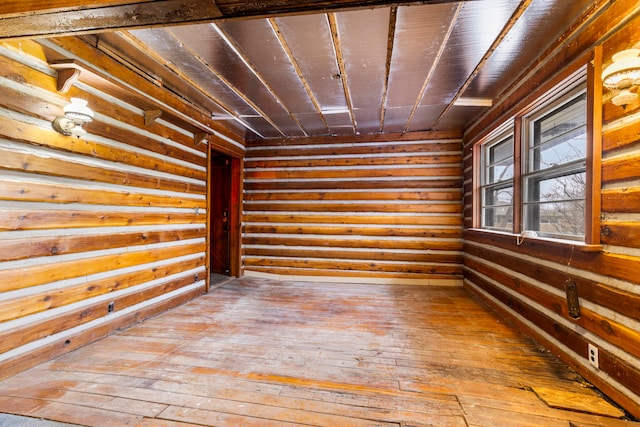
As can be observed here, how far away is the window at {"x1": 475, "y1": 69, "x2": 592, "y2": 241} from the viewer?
91.8 inches

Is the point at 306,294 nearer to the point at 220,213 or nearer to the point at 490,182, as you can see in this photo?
the point at 220,213

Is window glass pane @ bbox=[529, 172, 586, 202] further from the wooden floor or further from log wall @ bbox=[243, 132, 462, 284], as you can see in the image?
log wall @ bbox=[243, 132, 462, 284]

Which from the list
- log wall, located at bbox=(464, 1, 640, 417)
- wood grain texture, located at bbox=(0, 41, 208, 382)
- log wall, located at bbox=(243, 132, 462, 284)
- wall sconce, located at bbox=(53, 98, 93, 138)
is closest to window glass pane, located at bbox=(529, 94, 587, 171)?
log wall, located at bbox=(464, 1, 640, 417)

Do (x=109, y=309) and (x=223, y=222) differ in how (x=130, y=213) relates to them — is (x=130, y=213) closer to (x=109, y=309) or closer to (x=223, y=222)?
(x=109, y=309)

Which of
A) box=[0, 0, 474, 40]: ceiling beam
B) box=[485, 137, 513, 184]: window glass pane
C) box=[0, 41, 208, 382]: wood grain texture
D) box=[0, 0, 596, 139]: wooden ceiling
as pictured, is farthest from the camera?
box=[485, 137, 513, 184]: window glass pane

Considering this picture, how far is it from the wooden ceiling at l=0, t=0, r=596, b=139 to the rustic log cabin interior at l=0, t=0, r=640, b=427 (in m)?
0.02

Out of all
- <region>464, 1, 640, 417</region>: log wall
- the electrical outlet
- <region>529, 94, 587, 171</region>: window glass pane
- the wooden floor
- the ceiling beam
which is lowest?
the wooden floor

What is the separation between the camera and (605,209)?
194cm

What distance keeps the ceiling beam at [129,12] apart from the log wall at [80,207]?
2.47 ft

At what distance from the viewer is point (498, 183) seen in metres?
3.84

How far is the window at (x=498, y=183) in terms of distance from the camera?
364 cm

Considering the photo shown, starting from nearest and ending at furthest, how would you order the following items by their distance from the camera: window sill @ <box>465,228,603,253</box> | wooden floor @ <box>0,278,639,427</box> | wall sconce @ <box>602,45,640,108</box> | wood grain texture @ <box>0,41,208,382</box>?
wall sconce @ <box>602,45,640,108</box> → wooden floor @ <box>0,278,639,427</box> → window sill @ <box>465,228,603,253</box> → wood grain texture @ <box>0,41,208,382</box>

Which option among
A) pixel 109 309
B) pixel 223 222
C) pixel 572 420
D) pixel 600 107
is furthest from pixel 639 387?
pixel 223 222

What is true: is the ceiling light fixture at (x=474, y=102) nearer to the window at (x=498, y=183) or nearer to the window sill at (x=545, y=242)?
the window at (x=498, y=183)
